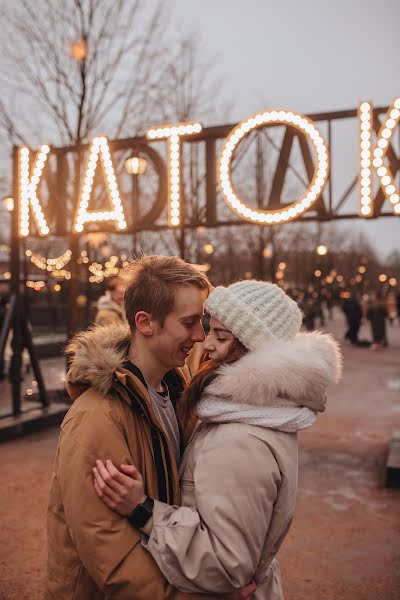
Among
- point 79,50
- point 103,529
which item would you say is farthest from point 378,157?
point 79,50

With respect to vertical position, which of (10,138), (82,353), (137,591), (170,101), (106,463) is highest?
(170,101)

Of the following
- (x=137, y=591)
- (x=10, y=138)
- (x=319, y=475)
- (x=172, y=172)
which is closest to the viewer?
(x=137, y=591)

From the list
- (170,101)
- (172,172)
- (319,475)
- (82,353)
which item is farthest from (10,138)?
(82,353)

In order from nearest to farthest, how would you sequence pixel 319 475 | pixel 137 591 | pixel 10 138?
pixel 137 591
pixel 319 475
pixel 10 138

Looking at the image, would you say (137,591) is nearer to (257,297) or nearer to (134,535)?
(134,535)

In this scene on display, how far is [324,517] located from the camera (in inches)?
189

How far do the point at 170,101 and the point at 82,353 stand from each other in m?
14.1

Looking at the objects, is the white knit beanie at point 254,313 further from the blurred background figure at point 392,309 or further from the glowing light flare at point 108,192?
the blurred background figure at point 392,309

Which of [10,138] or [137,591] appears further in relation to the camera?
[10,138]

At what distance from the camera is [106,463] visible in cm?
Answer: 165

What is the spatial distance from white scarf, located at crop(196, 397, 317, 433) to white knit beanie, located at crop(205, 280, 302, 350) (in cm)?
24

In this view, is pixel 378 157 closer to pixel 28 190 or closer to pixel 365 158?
pixel 365 158

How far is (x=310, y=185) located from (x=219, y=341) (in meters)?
4.67

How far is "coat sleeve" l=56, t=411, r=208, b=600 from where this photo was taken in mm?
1595
